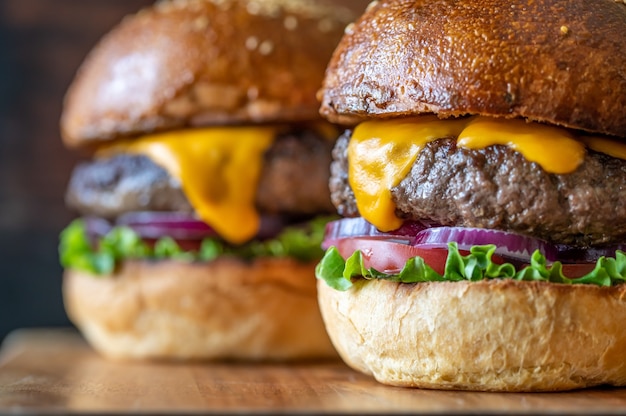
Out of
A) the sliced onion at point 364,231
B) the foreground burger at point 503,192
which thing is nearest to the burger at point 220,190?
the sliced onion at point 364,231

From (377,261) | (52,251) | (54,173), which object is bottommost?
(52,251)

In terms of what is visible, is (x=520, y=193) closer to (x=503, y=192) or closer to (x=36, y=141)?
(x=503, y=192)

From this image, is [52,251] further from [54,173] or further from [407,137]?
[407,137]

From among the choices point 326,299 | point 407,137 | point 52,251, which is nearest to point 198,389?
point 326,299

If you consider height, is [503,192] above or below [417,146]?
below

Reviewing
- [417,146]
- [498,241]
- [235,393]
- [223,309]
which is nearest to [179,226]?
[223,309]

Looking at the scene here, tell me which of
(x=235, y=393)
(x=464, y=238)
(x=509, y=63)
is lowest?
(x=235, y=393)

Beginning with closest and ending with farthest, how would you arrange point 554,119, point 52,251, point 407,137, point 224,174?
point 554,119, point 407,137, point 224,174, point 52,251
